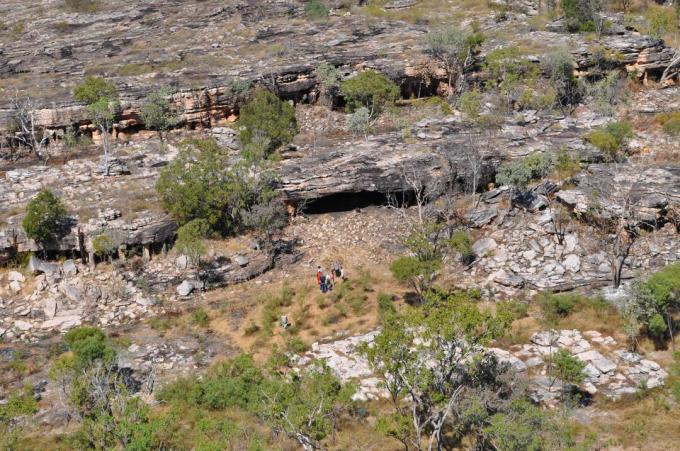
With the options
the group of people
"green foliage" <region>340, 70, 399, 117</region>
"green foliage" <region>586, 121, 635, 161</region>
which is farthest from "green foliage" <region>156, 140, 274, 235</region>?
"green foliage" <region>586, 121, 635, 161</region>

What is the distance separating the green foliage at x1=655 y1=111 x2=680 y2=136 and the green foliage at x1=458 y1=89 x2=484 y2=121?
34.9 ft

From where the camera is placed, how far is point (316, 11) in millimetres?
56594

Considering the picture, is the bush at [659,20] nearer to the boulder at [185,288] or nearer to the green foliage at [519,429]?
the green foliage at [519,429]

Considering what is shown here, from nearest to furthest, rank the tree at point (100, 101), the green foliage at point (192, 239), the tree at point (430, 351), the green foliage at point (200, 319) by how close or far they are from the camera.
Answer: the tree at point (430, 351) < the green foliage at point (200, 319) < the green foliage at point (192, 239) < the tree at point (100, 101)

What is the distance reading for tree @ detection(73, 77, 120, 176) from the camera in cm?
3859

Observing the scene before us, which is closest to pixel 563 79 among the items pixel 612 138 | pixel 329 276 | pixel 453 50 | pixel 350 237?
pixel 453 50

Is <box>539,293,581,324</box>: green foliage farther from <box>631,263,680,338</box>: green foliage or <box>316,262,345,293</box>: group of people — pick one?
<box>316,262,345,293</box>: group of people

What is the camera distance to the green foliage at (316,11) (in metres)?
56.2

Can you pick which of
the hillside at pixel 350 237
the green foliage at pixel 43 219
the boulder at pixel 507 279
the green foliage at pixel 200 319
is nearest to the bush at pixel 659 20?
the hillside at pixel 350 237

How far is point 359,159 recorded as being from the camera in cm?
3259

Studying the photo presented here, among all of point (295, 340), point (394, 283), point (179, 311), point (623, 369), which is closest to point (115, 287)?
point (179, 311)

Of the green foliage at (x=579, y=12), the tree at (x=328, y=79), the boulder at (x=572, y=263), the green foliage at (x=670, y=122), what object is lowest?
the boulder at (x=572, y=263)

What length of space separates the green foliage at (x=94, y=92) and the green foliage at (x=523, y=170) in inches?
1050

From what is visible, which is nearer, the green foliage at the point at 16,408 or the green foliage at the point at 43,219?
the green foliage at the point at 16,408
